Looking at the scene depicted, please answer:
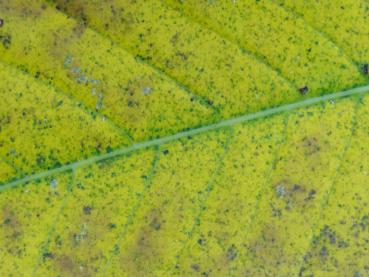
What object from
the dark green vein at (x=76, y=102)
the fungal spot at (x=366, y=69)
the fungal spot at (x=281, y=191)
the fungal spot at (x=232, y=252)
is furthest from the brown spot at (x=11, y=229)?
the fungal spot at (x=366, y=69)

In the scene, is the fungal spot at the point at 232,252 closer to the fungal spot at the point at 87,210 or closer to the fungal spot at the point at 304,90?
the fungal spot at the point at 87,210

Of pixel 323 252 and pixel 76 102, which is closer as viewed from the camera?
pixel 76 102

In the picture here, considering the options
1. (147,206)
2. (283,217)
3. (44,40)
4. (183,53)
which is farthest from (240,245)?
(44,40)

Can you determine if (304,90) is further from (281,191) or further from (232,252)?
(232,252)

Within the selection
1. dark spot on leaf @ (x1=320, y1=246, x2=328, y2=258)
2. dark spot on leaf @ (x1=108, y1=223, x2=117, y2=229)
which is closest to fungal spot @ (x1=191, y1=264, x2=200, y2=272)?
dark spot on leaf @ (x1=108, y1=223, x2=117, y2=229)

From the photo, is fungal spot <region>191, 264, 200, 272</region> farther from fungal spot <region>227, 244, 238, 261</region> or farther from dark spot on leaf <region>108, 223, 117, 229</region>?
dark spot on leaf <region>108, 223, 117, 229</region>

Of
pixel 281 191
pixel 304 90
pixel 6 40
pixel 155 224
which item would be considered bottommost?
pixel 155 224

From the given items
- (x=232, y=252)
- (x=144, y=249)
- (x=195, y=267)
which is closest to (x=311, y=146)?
(x=232, y=252)

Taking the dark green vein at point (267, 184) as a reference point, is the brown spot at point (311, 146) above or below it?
above

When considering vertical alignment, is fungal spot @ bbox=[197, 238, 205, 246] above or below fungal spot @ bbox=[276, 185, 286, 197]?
below
